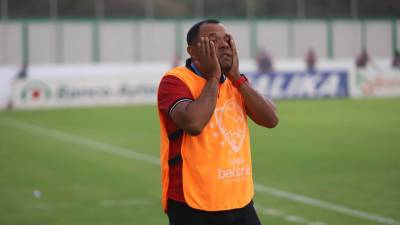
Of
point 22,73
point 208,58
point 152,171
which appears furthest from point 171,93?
point 22,73

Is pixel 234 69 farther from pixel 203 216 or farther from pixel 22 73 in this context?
pixel 22 73

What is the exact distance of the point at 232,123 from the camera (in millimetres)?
5098

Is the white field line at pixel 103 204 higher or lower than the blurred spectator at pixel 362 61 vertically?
higher

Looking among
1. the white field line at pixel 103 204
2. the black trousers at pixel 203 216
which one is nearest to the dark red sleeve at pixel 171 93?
the black trousers at pixel 203 216

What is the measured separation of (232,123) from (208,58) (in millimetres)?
450

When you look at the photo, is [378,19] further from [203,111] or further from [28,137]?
[203,111]

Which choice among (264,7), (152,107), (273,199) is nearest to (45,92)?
(152,107)

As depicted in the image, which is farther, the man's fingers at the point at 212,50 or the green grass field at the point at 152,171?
the green grass field at the point at 152,171

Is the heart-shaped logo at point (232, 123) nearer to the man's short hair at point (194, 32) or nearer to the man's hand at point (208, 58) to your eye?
the man's hand at point (208, 58)

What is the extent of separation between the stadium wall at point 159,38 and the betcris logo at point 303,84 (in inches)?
414

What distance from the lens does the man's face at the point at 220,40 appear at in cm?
494

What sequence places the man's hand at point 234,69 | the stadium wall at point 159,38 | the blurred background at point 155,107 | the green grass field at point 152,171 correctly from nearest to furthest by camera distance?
the man's hand at point 234,69, the green grass field at point 152,171, the blurred background at point 155,107, the stadium wall at point 159,38

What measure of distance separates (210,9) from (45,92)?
1506cm

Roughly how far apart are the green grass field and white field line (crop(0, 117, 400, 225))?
19 millimetres
